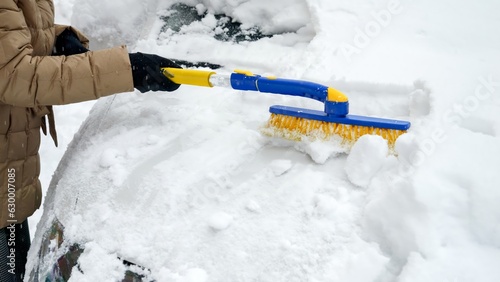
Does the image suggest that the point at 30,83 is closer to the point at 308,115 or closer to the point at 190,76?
the point at 190,76

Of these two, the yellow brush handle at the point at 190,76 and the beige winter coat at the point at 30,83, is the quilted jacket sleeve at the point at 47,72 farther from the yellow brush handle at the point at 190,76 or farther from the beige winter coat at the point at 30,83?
the yellow brush handle at the point at 190,76

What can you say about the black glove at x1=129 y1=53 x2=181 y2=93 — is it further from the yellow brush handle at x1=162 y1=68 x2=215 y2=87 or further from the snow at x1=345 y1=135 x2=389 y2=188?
the snow at x1=345 y1=135 x2=389 y2=188

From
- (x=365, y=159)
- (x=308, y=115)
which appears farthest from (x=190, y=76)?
(x=365, y=159)

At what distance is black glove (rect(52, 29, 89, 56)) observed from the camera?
7.22ft

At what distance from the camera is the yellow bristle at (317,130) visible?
5.86 feet

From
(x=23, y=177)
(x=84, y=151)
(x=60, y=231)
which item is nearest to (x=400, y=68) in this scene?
(x=84, y=151)

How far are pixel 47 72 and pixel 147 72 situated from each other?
411 millimetres

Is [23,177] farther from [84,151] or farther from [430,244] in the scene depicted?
[430,244]

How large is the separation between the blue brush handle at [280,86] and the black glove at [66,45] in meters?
0.80

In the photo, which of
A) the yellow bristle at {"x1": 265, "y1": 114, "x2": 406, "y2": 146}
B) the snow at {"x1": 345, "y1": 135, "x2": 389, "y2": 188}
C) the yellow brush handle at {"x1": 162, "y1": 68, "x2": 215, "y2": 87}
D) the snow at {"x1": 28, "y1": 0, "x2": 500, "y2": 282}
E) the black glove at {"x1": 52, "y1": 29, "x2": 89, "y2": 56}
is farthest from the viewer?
the black glove at {"x1": 52, "y1": 29, "x2": 89, "y2": 56}

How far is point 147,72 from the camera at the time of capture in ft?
6.50

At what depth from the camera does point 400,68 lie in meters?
2.04

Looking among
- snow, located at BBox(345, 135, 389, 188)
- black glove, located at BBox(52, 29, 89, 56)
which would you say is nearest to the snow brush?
snow, located at BBox(345, 135, 389, 188)

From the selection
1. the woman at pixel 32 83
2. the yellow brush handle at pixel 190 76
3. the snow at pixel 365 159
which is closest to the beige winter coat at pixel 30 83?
the woman at pixel 32 83
